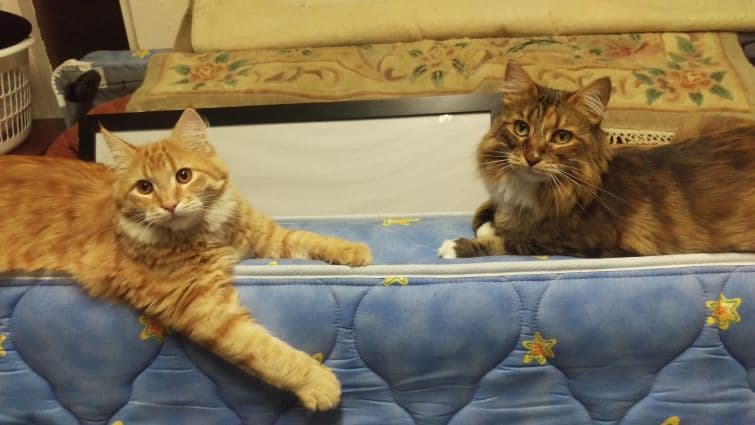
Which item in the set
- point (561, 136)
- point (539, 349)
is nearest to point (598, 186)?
point (561, 136)

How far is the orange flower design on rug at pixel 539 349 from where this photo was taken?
952mm

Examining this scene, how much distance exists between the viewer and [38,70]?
7.32 feet

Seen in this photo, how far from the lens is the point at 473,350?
958 mm

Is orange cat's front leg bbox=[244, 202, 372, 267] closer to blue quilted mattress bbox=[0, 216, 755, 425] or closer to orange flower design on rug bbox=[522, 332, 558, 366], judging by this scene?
blue quilted mattress bbox=[0, 216, 755, 425]

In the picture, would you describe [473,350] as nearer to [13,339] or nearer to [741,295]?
[741,295]

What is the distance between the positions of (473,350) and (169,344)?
1.80 feet

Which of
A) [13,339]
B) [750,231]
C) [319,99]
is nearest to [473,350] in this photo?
[750,231]

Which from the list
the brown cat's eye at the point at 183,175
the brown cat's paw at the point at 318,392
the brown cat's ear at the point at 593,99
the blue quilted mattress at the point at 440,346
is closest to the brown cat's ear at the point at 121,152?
the brown cat's eye at the point at 183,175

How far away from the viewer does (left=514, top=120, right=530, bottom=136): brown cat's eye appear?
114cm

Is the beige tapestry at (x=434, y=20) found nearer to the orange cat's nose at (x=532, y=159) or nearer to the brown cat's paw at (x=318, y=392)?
the orange cat's nose at (x=532, y=159)

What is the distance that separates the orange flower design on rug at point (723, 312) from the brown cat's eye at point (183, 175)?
98 cm

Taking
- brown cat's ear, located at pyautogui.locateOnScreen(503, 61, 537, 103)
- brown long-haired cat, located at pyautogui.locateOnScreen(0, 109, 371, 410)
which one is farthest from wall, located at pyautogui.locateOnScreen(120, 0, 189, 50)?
brown cat's ear, located at pyautogui.locateOnScreen(503, 61, 537, 103)

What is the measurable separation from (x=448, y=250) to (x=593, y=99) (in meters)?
0.42

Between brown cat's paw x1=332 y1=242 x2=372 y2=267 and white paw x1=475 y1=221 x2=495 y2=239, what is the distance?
0.32m
